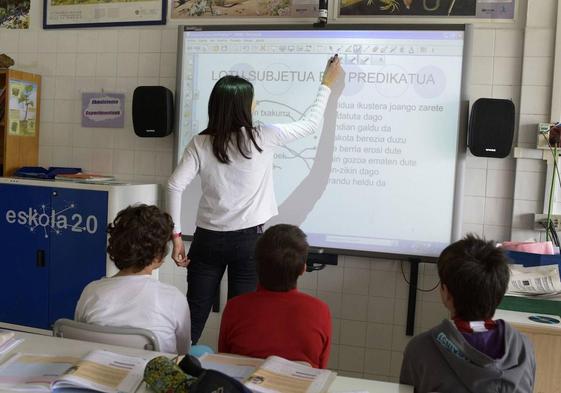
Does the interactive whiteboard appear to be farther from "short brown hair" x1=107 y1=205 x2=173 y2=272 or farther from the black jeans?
"short brown hair" x1=107 y1=205 x2=173 y2=272

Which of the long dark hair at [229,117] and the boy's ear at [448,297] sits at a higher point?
the long dark hair at [229,117]

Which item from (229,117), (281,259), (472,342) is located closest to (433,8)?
(229,117)

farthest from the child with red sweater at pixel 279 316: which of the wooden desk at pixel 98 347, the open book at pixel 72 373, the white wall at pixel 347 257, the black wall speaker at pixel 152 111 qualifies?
the black wall speaker at pixel 152 111

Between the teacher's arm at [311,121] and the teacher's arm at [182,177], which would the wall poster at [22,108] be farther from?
the teacher's arm at [311,121]

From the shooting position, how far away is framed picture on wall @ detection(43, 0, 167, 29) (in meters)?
3.70

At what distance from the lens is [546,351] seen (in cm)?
225

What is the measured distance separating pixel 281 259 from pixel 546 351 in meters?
1.19

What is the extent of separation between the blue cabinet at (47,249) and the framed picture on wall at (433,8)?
1859 mm

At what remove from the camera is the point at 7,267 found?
3.68 meters

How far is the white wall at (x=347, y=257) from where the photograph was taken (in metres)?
3.11

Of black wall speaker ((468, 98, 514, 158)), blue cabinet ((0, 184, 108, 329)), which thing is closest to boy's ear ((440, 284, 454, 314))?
black wall speaker ((468, 98, 514, 158))

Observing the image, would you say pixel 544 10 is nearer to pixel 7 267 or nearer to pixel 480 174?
pixel 480 174

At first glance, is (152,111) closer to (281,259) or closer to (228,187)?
(228,187)

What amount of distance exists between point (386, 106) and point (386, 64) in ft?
0.77
